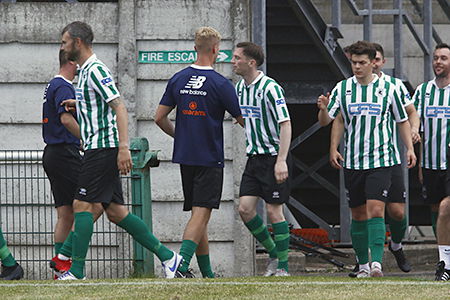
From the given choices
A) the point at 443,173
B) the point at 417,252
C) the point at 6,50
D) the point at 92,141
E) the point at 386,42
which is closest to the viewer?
the point at 92,141

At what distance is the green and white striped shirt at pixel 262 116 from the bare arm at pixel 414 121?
1075 mm

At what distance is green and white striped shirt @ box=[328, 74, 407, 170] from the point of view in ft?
33.8

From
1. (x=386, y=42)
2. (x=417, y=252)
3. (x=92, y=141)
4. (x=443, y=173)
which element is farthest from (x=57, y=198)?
(x=386, y=42)

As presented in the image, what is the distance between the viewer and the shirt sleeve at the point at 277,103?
407 inches

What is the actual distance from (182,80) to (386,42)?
7.86 metres

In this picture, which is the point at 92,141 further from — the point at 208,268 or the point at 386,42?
the point at 386,42

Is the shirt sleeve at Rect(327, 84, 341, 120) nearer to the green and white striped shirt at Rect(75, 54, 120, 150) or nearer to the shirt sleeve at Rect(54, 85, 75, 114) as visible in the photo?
the green and white striped shirt at Rect(75, 54, 120, 150)

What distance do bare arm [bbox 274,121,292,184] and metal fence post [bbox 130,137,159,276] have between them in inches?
70.6

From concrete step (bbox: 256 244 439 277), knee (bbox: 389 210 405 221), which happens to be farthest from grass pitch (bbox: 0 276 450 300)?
concrete step (bbox: 256 244 439 277)

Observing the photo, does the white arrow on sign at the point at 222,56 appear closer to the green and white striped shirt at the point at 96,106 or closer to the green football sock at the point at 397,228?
Answer: the green football sock at the point at 397,228

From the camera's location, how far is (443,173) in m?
11.1

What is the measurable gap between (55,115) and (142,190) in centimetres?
163

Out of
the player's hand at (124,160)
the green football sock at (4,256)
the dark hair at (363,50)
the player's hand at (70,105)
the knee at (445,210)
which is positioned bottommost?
the green football sock at (4,256)

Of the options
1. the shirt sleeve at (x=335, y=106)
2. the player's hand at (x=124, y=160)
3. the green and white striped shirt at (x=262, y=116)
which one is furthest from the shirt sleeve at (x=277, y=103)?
the player's hand at (x=124, y=160)
